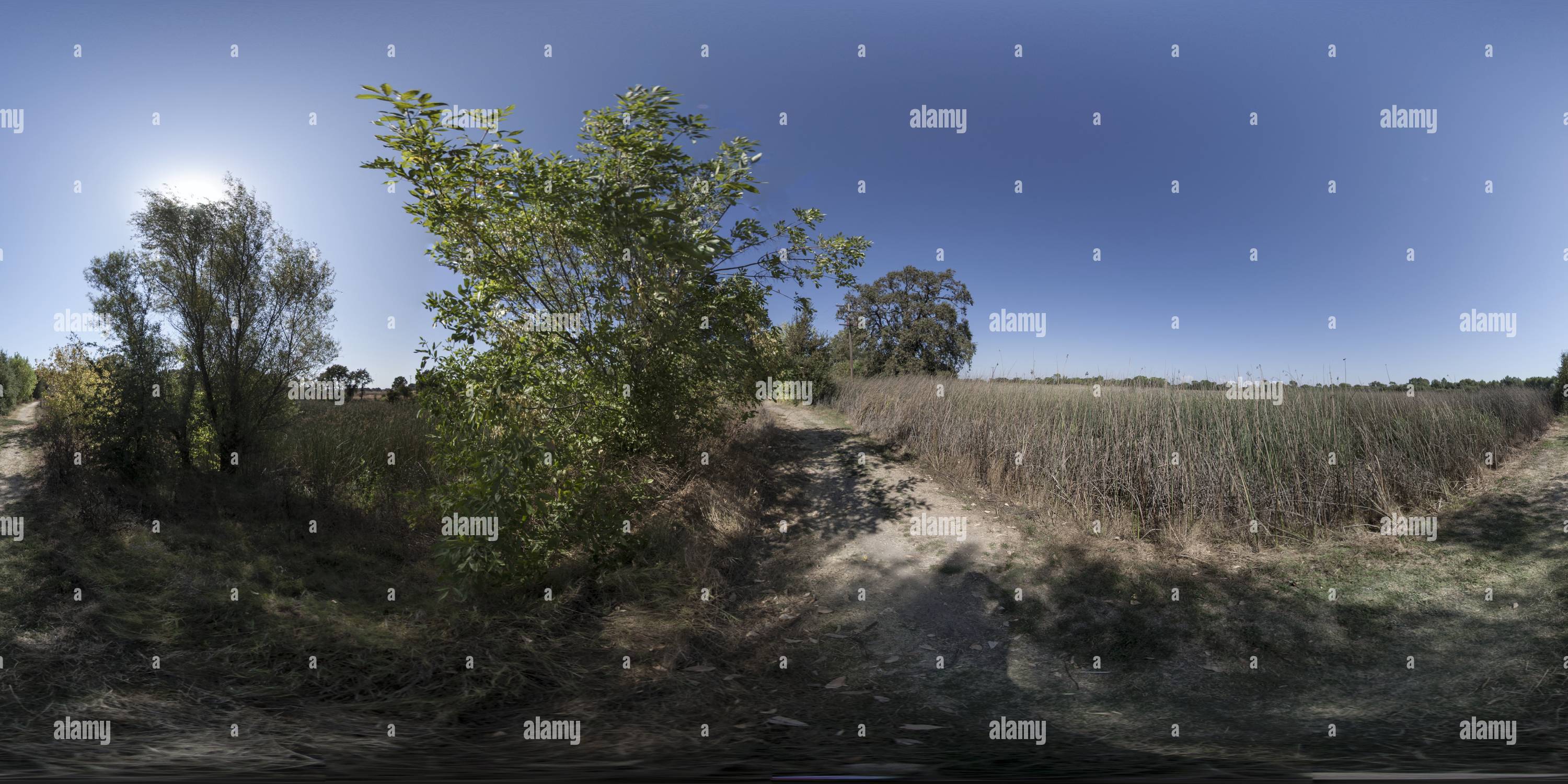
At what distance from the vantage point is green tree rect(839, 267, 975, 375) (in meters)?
32.6

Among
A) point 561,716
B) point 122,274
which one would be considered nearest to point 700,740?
point 561,716

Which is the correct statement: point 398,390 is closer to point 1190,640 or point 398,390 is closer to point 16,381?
point 16,381

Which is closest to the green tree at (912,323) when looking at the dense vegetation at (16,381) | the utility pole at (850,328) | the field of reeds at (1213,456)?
the utility pole at (850,328)

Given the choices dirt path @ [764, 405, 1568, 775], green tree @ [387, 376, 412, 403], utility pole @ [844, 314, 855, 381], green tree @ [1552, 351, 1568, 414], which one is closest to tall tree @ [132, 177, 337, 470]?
green tree @ [387, 376, 412, 403]

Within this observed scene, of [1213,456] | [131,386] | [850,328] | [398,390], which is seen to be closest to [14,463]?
[131,386]

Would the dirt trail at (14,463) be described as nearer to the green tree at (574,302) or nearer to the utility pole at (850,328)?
the green tree at (574,302)

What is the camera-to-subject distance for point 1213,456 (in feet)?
26.5

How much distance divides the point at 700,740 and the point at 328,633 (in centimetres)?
387

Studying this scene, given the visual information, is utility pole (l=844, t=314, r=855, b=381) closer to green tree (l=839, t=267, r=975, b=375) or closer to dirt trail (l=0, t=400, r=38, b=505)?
green tree (l=839, t=267, r=975, b=375)

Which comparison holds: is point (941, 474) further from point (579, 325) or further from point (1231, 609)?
point (579, 325)

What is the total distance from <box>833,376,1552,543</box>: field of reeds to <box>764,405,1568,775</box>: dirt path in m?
0.57

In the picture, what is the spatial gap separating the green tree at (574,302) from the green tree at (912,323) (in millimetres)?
25267

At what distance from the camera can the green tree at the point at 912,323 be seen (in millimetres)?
32594

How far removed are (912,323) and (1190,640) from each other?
95.1 feet
